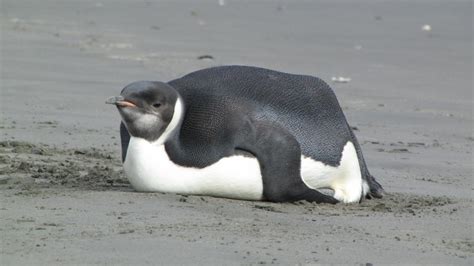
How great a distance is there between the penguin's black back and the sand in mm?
376

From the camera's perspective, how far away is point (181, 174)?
600 centimetres

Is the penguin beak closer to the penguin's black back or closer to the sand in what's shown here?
the penguin's black back

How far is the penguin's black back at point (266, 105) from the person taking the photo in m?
6.14

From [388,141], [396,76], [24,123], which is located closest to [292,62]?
[396,76]

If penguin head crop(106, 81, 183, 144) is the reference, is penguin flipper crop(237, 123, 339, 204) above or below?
below

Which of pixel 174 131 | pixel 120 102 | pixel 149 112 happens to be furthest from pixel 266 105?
pixel 120 102

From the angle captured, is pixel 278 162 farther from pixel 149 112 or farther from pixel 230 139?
pixel 149 112

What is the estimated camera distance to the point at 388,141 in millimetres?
8984

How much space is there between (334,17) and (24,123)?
10930 mm

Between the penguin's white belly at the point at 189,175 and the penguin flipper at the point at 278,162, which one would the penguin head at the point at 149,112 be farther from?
the penguin flipper at the point at 278,162

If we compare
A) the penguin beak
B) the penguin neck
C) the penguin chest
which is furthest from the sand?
the penguin beak

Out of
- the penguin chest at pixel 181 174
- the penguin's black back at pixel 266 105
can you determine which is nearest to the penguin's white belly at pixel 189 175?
the penguin chest at pixel 181 174

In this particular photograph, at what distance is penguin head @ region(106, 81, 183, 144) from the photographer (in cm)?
597

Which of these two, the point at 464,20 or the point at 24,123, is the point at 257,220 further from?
the point at 464,20
